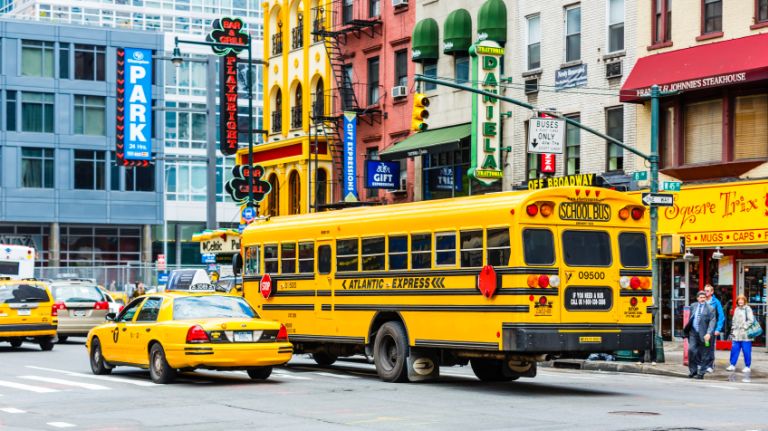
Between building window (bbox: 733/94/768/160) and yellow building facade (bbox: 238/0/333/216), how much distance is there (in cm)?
1882

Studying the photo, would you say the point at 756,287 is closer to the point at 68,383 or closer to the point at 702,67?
the point at 702,67

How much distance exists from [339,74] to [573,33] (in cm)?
1270

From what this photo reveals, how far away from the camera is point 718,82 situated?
31812 mm

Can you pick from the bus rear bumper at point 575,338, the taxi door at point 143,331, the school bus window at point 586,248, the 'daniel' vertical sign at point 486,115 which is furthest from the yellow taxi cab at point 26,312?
the school bus window at point 586,248

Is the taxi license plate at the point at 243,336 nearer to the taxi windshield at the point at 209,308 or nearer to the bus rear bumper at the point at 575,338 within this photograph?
the taxi windshield at the point at 209,308

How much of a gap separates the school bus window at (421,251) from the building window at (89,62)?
197 feet

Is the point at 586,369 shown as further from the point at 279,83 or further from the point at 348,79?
the point at 279,83

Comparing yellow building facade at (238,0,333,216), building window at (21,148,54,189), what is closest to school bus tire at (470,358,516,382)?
yellow building facade at (238,0,333,216)

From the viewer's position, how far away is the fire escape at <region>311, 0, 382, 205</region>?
4744 centimetres

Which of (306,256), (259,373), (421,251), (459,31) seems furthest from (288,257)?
(459,31)

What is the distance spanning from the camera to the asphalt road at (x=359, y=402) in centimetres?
1562

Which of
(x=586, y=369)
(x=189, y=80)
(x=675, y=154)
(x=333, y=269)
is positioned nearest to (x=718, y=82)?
(x=675, y=154)

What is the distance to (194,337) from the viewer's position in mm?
20219

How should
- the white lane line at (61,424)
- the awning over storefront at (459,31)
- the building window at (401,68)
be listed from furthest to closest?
the building window at (401,68) < the awning over storefront at (459,31) < the white lane line at (61,424)
